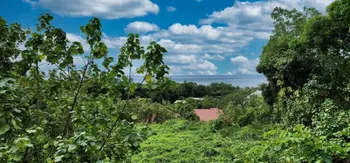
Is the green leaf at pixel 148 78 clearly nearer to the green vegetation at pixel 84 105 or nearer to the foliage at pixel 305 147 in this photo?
the green vegetation at pixel 84 105

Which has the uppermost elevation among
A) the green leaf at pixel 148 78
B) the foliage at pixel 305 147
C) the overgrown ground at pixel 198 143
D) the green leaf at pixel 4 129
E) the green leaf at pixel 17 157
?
the green leaf at pixel 148 78

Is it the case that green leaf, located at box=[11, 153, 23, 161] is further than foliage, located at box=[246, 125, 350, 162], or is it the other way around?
foliage, located at box=[246, 125, 350, 162]

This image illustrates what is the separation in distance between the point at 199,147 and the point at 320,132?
3.78 meters

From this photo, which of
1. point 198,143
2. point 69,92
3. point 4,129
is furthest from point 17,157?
point 198,143

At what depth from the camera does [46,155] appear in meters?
1.87

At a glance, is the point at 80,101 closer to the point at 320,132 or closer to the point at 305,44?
the point at 320,132

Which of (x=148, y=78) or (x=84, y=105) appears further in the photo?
(x=84, y=105)

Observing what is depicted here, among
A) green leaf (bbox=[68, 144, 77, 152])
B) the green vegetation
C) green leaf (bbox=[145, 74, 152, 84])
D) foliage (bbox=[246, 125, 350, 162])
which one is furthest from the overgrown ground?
green leaf (bbox=[68, 144, 77, 152])

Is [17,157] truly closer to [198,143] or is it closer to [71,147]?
[71,147]

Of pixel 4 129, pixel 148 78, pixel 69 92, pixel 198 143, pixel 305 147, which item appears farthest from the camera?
pixel 198 143

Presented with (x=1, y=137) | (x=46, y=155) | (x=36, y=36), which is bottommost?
(x=46, y=155)

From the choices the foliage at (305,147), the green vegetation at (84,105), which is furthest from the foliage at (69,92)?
the foliage at (305,147)

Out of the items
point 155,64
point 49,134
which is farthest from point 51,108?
point 155,64

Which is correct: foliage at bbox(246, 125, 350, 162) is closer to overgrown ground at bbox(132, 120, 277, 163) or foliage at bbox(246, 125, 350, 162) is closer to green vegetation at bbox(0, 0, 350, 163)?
green vegetation at bbox(0, 0, 350, 163)
